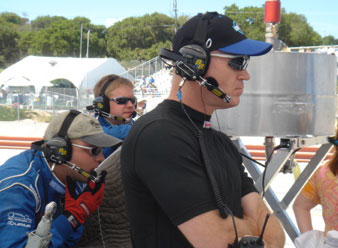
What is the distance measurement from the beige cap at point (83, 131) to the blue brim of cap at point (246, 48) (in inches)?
40.2

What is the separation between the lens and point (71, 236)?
7.08ft

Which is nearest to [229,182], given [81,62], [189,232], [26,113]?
[189,232]

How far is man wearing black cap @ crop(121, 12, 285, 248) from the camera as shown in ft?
4.58

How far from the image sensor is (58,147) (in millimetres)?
2277

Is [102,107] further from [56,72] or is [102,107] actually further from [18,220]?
[56,72]

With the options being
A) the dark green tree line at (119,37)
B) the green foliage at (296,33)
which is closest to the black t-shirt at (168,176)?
the dark green tree line at (119,37)

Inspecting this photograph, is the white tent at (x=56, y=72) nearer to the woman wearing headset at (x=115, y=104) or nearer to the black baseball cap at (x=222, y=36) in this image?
the woman wearing headset at (x=115, y=104)

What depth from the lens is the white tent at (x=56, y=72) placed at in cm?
3553

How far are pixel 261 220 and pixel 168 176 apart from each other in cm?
59

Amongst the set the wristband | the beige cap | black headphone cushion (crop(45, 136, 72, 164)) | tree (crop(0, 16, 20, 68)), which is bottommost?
the wristband

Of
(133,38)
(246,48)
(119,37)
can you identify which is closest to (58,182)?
(246,48)

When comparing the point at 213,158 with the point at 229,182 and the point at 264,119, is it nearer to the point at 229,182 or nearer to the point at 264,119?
the point at 229,182

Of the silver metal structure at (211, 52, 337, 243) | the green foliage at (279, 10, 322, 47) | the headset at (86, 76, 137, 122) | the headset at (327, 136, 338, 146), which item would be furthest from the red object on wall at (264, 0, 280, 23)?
the green foliage at (279, 10, 322, 47)

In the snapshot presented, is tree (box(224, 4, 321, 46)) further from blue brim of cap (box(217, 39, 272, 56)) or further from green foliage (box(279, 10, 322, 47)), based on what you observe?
blue brim of cap (box(217, 39, 272, 56))
